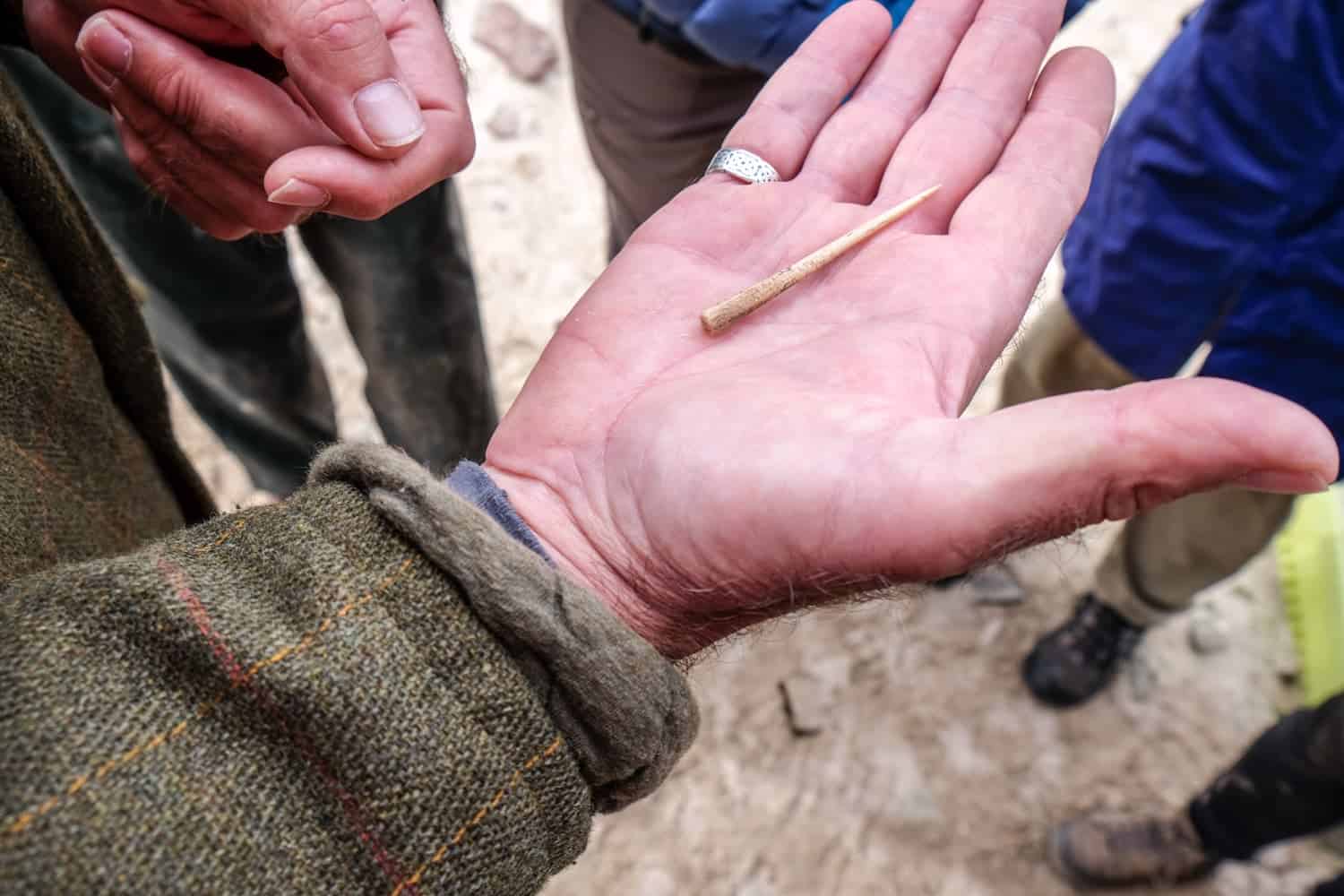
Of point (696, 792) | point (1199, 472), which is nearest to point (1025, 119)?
point (1199, 472)

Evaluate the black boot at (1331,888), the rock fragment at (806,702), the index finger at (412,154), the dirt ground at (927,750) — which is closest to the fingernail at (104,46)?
the index finger at (412,154)

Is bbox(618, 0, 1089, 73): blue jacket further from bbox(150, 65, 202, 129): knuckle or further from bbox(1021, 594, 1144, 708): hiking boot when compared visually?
bbox(1021, 594, 1144, 708): hiking boot

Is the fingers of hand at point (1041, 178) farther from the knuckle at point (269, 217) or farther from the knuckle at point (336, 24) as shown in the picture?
the knuckle at point (269, 217)

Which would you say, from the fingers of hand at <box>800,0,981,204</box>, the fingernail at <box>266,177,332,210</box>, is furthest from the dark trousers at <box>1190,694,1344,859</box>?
the fingernail at <box>266,177,332,210</box>

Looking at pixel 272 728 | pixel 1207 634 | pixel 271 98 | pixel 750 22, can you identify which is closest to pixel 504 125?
pixel 750 22

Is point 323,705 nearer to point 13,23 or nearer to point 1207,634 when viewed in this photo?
point 13,23

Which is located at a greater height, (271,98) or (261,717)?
(271,98)
